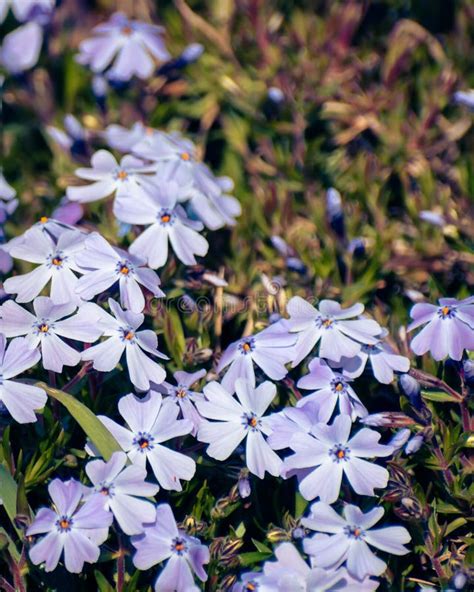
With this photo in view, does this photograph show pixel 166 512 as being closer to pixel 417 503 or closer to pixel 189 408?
pixel 189 408

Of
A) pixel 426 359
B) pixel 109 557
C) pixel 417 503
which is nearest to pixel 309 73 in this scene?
pixel 426 359

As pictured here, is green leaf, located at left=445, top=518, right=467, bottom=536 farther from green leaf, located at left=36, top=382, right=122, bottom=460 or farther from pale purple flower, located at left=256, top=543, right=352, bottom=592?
green leaf, located at left=36, top=382, right=122, bottom=460

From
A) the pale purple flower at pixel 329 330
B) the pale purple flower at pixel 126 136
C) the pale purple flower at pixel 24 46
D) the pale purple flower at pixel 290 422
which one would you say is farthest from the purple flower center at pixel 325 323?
the pale purple flower at pixel 24 46

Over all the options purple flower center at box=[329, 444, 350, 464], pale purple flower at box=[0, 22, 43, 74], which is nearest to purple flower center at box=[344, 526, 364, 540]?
purple flower center at box=[329, 444, 350, 464]

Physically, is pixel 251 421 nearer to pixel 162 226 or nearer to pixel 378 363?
pixel 378 363

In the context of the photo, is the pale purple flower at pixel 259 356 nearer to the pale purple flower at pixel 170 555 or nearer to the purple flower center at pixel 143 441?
the purple flower center at pixel 143 441
